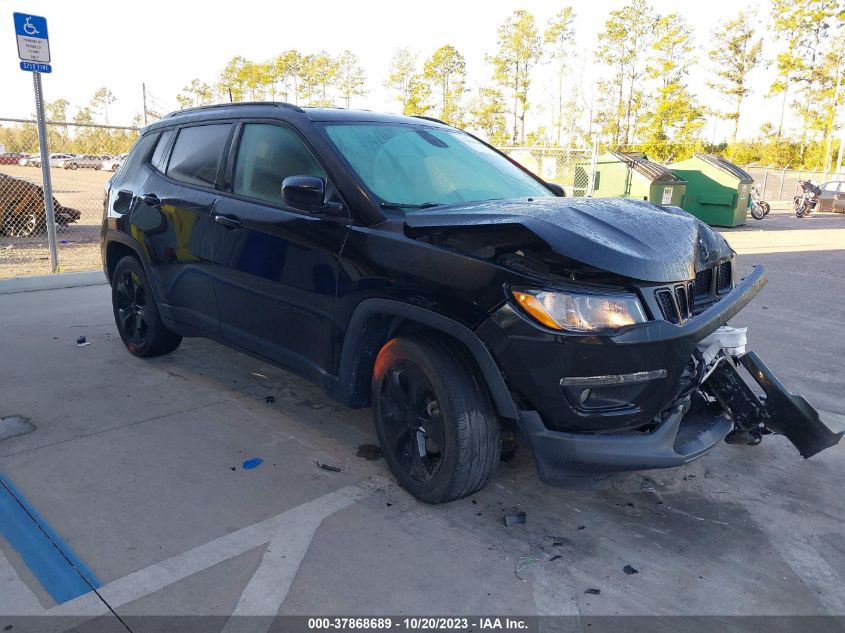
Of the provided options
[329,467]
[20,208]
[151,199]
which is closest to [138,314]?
[151,199]

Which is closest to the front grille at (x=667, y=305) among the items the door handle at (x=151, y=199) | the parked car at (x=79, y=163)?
the door handle at (x=151, y=199)

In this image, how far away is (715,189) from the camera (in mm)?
18016

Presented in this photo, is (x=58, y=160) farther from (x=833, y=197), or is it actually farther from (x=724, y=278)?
(x=724, y=278)

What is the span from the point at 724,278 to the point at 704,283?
0.88 ft

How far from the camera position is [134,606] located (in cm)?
239

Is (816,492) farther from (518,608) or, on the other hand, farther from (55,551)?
(55,551)

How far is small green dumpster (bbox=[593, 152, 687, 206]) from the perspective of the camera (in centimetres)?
1587

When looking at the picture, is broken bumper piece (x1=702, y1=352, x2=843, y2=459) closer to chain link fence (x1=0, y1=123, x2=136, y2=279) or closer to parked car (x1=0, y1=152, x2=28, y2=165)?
chain link fence (x1=0, y1=123, x2=136, y2=279)

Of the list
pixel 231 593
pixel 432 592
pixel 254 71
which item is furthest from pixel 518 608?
pixel 254 71

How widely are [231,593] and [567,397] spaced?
1.47 meters

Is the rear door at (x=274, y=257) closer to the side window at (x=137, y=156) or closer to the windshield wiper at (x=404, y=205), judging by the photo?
the windshield wiper at (x=404, y=205)

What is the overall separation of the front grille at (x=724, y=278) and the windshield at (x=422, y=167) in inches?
44.1

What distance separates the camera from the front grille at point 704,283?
3021 mm

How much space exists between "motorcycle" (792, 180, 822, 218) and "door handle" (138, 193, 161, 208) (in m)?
24.7
